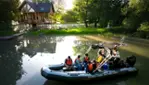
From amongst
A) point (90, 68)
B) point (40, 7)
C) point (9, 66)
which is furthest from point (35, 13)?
point (90, 68)

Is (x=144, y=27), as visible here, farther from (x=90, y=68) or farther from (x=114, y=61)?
(x=90, y=68)

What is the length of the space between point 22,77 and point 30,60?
17.0ft

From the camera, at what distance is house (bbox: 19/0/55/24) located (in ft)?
151

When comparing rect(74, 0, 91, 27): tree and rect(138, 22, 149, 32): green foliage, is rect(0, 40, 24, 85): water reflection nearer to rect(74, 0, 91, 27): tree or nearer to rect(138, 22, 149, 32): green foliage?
rect(138, 22, 149, 32): green foliage

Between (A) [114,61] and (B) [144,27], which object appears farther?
(B) [144,27]

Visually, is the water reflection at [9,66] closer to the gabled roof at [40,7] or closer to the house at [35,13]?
the house at [35,13]

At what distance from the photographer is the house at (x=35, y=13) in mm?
46156

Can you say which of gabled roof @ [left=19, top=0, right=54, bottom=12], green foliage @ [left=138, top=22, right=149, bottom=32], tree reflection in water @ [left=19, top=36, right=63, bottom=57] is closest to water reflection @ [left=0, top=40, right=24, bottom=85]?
tree reflection in water @ [left=19, top=36, right=63, bottom=57]

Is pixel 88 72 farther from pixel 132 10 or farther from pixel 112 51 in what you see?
pixel 132 10

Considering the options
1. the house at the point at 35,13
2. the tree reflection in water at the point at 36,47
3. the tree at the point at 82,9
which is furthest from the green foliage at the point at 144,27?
the house at the point at 35,13

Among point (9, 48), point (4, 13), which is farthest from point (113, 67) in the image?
point (4, 13)

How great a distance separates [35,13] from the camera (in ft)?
151

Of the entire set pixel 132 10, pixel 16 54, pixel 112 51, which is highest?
pixel 132 10

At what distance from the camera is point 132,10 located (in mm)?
35188
